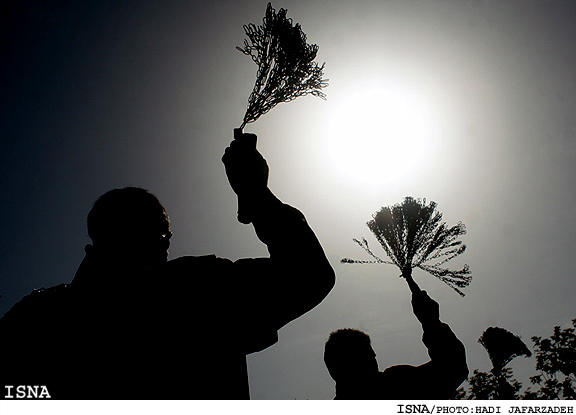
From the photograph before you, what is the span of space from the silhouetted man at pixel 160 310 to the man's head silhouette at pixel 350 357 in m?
1.80

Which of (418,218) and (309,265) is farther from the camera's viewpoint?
(418,218)

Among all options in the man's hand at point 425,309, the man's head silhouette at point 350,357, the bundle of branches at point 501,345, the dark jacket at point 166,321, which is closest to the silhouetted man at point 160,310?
the dark jacket at point 166,321

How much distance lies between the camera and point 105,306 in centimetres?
109

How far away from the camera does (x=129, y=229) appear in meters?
1.23

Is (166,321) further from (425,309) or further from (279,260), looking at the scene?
(425,309)

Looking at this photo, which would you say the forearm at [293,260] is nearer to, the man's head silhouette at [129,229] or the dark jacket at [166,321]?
the dark jacket at [166,321]

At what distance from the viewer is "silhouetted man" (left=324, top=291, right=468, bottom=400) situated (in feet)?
8.13

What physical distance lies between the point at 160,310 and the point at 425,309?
2.56 metres

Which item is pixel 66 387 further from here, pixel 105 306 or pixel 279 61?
pixel 279 61

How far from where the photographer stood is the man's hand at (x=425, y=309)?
2750 millimetres

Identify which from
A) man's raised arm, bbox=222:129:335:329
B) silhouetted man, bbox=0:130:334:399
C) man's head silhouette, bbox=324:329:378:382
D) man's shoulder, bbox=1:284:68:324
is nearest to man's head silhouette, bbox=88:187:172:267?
silhouetted man, bbox=0:130:334:399

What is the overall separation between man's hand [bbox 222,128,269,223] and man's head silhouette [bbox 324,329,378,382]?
6.71ft
